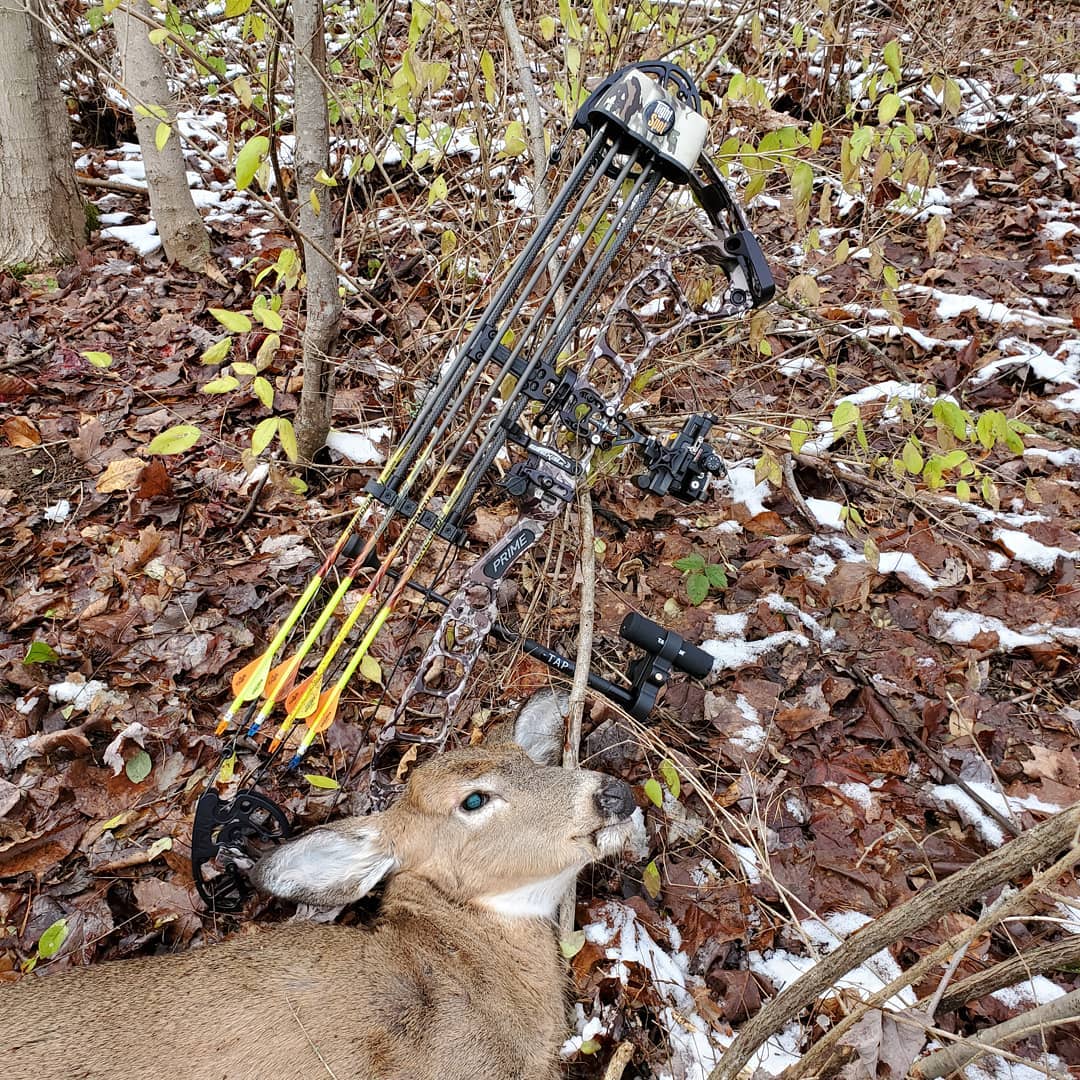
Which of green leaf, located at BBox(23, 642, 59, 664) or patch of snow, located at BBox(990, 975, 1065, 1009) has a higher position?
green leaf, located at BBox(23, 642, 59, 664)

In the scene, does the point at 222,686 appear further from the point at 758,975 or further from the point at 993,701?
the point at 993,701

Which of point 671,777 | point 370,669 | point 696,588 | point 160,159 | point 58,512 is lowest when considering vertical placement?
point 671,777

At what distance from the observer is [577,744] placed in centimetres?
341

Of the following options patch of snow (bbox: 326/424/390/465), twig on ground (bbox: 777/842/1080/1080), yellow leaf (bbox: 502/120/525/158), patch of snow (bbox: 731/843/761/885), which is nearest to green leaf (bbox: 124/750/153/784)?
patch of snow (bbox: 326/424/390/465)

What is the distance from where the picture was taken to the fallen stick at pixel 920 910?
6.12 feet

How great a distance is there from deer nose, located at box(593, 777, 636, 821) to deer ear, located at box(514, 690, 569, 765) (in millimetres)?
449

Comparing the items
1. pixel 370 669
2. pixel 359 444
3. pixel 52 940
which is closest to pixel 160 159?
pixel 359 444

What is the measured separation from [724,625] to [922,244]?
4.36 meters

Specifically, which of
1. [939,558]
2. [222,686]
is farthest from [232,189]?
[939,558]

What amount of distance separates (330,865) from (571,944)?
97 centimetres

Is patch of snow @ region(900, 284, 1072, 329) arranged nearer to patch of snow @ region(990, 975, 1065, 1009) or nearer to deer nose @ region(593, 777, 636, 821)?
patch of snow @ region(990, 975, 1065, 1009)

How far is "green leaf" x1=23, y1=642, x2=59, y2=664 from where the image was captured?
3.68m

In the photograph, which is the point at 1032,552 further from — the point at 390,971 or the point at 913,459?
the point at 390,971

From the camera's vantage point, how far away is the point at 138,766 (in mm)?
3426
